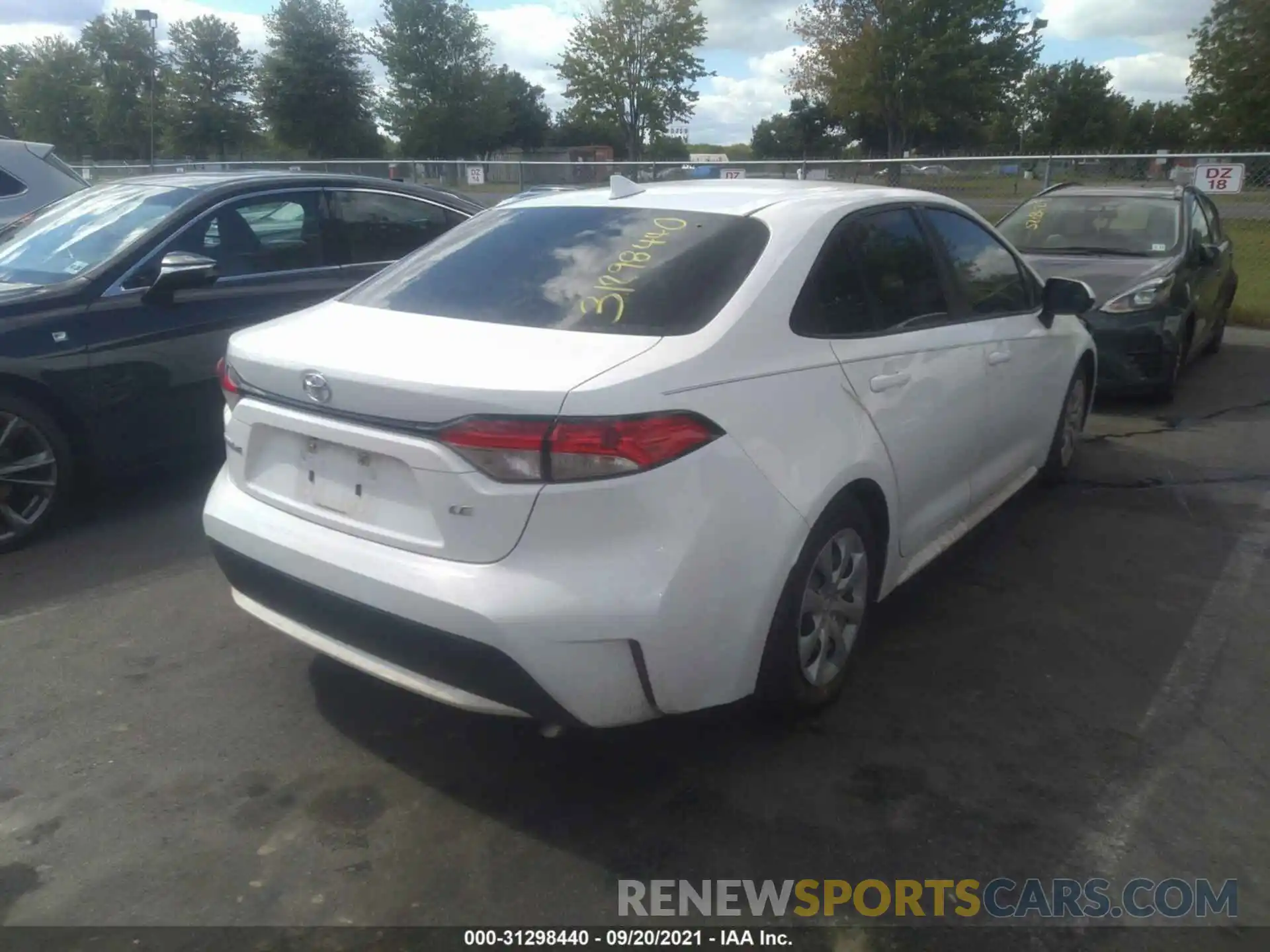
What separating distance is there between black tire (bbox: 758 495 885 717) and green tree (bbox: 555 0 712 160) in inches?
1504

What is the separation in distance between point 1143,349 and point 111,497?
22.5 feet

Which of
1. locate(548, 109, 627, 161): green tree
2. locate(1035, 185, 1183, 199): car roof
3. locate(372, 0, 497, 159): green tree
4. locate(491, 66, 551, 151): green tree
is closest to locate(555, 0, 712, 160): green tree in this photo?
locate(548, 109, 627, 161): green tree

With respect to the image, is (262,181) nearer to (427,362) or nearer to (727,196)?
(727,196)

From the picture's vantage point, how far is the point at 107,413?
502 centimetres

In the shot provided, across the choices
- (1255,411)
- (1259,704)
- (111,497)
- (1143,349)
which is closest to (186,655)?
(111,497)

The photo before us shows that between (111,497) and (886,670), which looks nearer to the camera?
(886,670)

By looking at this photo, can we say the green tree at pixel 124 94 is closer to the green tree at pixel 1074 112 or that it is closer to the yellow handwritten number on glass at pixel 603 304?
the green tree at pixel 1074 112

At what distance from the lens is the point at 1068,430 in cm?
579

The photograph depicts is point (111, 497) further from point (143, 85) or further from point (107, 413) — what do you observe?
point (143, 85)

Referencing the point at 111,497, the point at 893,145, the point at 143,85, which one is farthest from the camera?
the point at 143,85

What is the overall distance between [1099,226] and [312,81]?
44847mm

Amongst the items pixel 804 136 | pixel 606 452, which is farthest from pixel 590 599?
pixel 804 136

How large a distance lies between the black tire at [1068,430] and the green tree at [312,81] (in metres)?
45.8

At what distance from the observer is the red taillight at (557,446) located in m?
2.54
